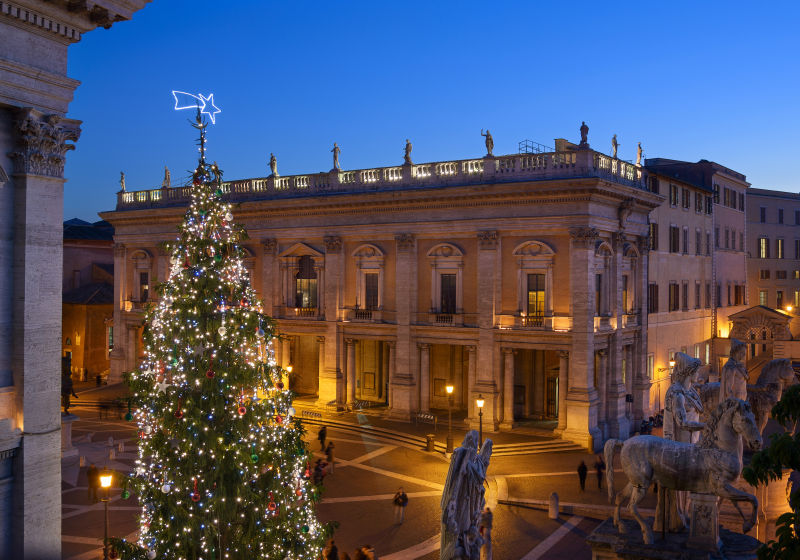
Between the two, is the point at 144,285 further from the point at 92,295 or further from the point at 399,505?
the point at 399,505

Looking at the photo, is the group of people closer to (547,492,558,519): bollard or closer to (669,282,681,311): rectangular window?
(547,492,558,519): bollard

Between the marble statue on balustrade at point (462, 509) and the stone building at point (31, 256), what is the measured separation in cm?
785

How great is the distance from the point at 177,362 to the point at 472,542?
5.70 metres

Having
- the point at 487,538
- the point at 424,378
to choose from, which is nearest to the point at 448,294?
the point at 424,378

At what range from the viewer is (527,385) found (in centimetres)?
3647

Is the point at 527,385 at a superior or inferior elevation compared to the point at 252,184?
inferior

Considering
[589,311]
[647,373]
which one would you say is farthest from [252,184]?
[647,373]

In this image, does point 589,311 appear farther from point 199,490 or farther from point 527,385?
point 199,490

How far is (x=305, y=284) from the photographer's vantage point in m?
40.1

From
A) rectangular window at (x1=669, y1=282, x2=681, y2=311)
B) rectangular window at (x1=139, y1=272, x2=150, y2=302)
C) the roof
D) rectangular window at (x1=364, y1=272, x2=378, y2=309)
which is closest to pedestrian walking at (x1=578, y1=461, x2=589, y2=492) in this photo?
rectangular window at (x1=364, y1=272, x2=378, y2=309)

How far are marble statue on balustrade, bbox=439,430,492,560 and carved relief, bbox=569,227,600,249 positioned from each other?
2132 centimetres

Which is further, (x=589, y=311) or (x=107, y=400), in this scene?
(x=107, y=400)

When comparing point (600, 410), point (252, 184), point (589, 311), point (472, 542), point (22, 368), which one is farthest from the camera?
point (252, 184)

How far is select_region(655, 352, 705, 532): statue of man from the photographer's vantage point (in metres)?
Result: 15.0
